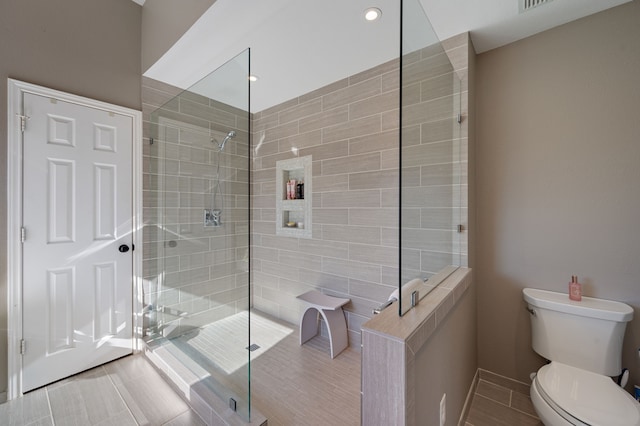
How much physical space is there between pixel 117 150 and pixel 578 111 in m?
3.37

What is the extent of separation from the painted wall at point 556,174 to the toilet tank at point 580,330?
4.9 inches

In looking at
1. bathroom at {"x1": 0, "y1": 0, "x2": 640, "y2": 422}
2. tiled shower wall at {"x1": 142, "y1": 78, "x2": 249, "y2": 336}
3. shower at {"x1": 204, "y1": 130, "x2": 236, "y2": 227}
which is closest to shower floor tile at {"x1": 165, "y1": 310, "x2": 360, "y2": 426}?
tiled shower wall at {"x1": 142, "y1": 78, "x2": 249, "y2": 336}

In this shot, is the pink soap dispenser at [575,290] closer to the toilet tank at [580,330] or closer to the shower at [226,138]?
the toilet tank at [580,330]

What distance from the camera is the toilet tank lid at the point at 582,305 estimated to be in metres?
1.39

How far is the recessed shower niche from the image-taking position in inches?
105

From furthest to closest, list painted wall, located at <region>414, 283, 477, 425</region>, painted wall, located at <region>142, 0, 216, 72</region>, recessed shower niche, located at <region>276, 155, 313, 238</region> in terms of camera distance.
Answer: recessed shower niche, located at <region>276, 155, 313, 238</region>
painted wall, located at <region>142, 0, 216, 72</region>
painted wall, located at <region>414, 283, 477, 425</region>

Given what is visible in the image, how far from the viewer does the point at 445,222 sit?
158 centimetres

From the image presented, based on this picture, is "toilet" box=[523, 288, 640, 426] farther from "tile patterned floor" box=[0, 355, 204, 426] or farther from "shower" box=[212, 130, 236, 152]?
"shower" box=[212, 130, 236, 152]

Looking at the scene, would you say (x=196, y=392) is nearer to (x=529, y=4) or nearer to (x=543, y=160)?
(x=543, y=160)

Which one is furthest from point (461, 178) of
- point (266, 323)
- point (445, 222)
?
point (266, 323)

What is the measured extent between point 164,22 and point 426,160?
2232 millimetres

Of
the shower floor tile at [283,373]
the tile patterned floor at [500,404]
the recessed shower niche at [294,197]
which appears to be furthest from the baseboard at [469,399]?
the recessed shower niche at [294,197]

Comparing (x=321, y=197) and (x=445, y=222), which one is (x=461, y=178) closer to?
(x=445, y=222)

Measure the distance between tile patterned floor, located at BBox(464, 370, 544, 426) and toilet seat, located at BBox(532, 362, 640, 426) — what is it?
36 cm
